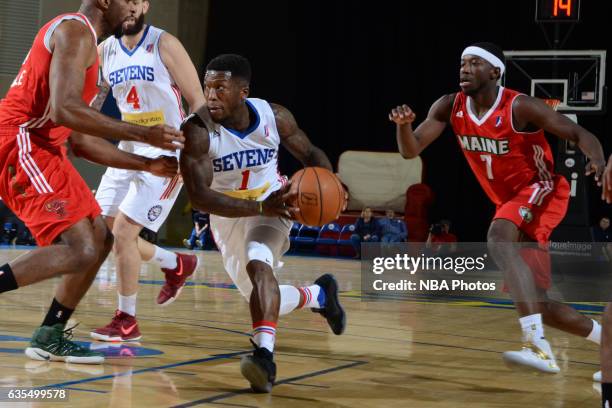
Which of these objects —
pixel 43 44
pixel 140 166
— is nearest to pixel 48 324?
pixel 140 166

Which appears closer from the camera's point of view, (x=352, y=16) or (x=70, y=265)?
(x=70, y=265)

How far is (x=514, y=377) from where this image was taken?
4.63m

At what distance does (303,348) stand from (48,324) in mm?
1534

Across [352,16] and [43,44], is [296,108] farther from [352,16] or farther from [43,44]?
[43,44]

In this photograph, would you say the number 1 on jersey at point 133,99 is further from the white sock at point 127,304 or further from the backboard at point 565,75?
the backboard at point 565,75

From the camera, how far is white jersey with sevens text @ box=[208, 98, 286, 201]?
184 inches

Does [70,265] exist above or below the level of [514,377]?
above

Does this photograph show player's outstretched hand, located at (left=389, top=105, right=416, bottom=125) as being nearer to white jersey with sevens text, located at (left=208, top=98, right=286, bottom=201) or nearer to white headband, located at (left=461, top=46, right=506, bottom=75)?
white headband, located at (left=461, top=46, right=506, bottom=75)

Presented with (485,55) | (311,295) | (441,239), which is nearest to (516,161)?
(485,55)

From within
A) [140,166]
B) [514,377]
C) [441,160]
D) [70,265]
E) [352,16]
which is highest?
[352,16]

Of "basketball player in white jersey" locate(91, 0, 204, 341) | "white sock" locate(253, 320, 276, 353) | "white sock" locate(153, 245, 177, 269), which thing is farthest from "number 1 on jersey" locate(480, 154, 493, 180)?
"white sock" locate(153, 245, 177, 269)

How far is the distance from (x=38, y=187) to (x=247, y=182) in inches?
47.0

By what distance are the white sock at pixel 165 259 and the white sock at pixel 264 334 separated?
2.10 meters

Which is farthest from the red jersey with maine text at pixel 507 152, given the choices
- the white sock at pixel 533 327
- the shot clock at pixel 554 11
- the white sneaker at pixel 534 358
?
the shot clock at pixel 554 11
